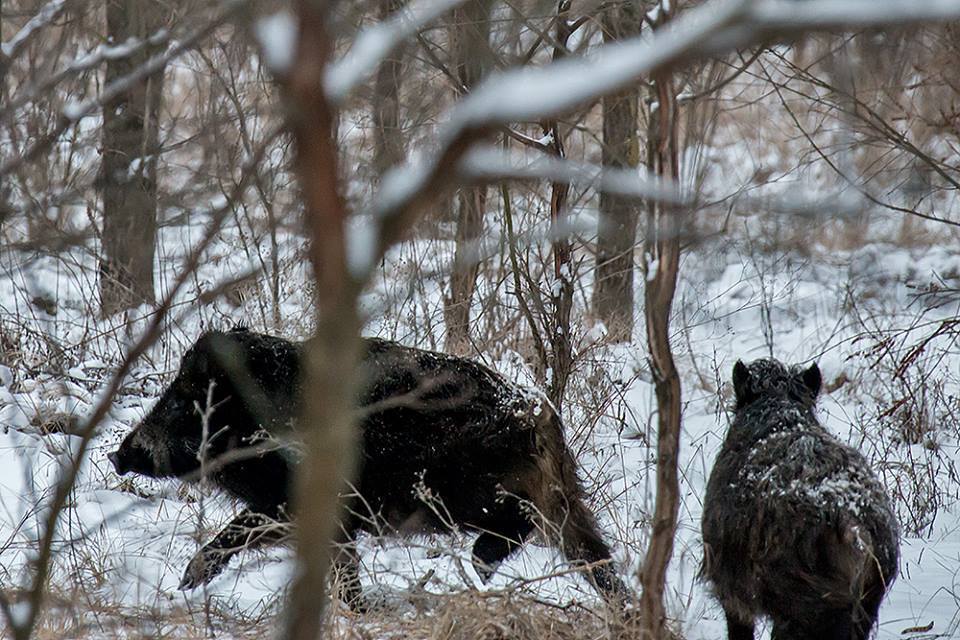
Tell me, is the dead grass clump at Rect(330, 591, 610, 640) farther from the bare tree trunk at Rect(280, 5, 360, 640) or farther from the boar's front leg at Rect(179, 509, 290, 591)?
the bare tree trunk at Rect(280, 5, 360, 640)

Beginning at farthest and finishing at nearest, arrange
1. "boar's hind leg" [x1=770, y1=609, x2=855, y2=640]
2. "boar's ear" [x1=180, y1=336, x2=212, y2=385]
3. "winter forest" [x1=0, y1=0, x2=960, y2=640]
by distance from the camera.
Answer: "boar's ear" [x1=180, y1=336, x2=212, y2=385] → "boar's hind leg" [x1=770, y1=609, x2=855, y2=640] → "winter forest" [x1=0, y1=0, x2=960, y2=640]

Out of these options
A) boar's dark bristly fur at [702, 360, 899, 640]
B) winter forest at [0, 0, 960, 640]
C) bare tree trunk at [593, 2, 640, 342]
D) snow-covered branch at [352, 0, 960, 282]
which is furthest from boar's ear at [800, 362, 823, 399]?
snow-covered branch at [352, 0, 960, 282]

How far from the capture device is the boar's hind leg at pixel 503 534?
5.52 m

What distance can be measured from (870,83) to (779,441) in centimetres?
432

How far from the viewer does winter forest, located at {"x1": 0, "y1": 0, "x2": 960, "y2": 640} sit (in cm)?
164

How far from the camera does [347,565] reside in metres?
4.95

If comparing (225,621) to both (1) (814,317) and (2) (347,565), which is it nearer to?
(2) (347,565)

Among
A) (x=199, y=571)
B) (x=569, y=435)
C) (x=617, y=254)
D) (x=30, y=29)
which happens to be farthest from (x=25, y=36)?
(x=617, y=254)

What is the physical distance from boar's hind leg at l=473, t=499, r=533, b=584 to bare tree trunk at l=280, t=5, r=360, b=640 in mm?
3917

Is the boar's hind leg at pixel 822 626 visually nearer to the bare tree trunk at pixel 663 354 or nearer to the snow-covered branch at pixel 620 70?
the bare tree trunk at pixel 663 354

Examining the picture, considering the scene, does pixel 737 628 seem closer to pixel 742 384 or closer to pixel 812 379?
pixel 742 384

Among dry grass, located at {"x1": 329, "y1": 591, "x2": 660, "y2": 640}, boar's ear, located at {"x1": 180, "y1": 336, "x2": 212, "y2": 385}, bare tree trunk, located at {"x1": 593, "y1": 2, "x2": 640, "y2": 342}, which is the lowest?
dry grass, located at {"x1": 329, "y1": 591, "x2": 660, "y2": 640}

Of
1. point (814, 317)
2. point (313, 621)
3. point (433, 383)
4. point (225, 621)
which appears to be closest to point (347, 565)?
point (225, 621)

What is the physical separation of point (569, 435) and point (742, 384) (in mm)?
2130
